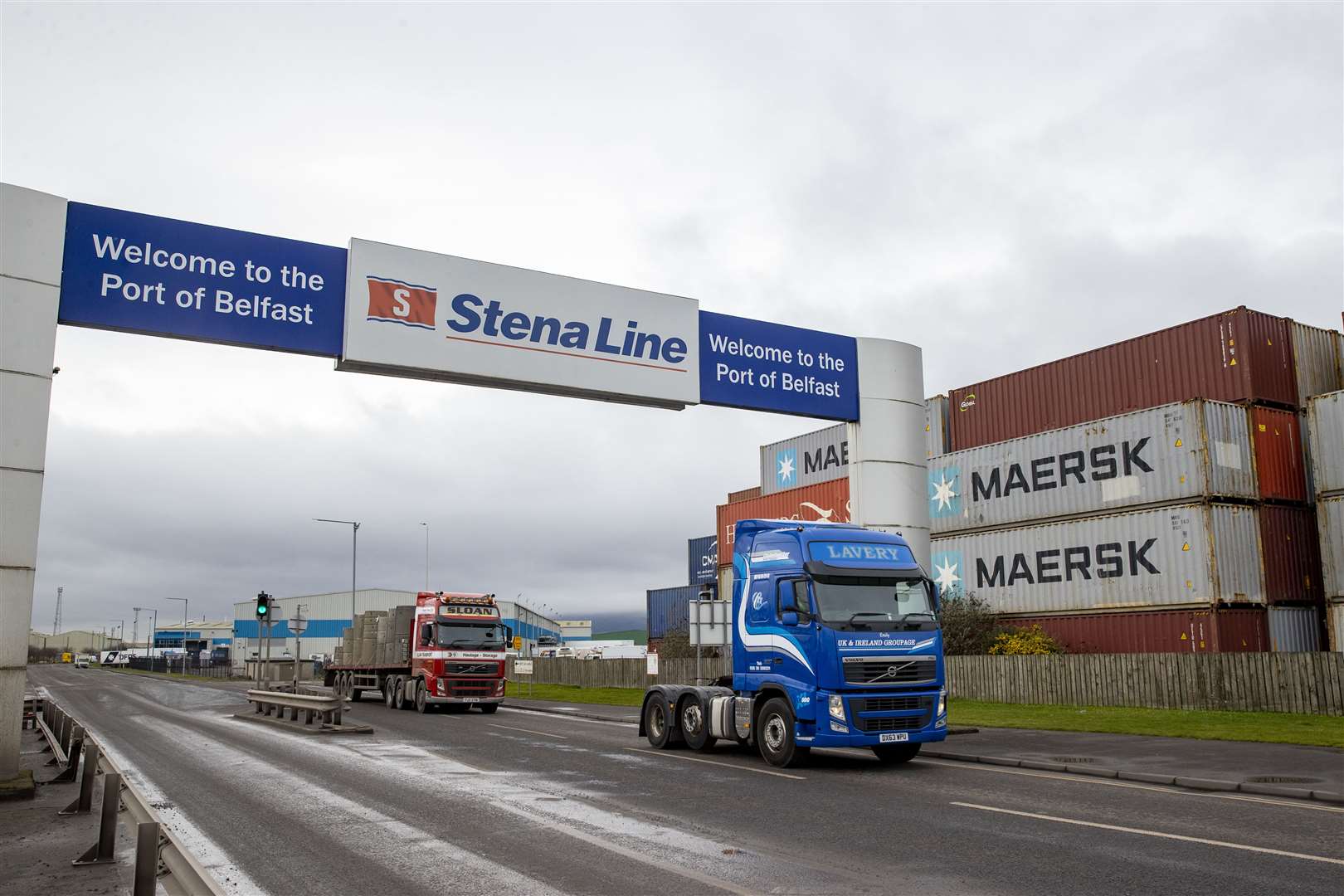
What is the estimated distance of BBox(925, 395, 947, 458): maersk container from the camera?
38.3 meters

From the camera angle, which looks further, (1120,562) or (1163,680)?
(1120,562)

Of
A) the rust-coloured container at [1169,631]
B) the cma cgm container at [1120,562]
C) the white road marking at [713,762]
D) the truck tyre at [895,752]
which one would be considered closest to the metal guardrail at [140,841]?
the white road marking at [713,762]

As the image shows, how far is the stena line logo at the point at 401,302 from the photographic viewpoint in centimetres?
1656

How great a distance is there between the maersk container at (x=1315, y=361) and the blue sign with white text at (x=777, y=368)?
17.5 m

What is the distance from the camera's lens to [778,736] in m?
15.5

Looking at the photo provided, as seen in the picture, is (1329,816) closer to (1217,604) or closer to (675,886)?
(675,886)

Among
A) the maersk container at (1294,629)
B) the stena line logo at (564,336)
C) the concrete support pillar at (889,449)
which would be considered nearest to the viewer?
the stena line logo at (564,336)

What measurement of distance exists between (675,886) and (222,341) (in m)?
11.6

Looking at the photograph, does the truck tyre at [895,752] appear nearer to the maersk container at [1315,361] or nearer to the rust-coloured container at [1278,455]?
the rust-coloured container at [1278,455]

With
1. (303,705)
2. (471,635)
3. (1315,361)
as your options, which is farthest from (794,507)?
(303,705)

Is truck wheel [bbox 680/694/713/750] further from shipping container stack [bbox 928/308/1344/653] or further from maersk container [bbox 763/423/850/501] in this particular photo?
maersk container [bbox 763/423/850/501]

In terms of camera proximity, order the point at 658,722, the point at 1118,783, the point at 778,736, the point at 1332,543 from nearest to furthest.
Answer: the point at 1118,783 → the point at 778,736 → the point at 658,722 → the point at 1332,543

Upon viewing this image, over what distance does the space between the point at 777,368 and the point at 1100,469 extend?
15.0 m

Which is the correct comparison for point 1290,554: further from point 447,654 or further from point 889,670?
point 447,654
